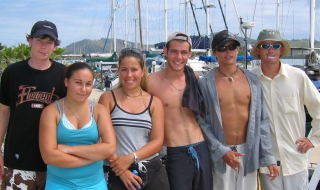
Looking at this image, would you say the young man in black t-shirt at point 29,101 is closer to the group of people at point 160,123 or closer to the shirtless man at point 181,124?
the group of people at point 160,123

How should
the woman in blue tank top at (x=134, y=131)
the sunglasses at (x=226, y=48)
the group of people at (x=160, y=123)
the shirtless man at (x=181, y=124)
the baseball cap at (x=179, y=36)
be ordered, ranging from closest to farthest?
the group of people at (x=160, y=123) < the woman in blue tank top at (x=134, y=131) < the shirtless man at (x=181, y=124) < the baseball cap at (x=179, y=36) < the sunglasses at (x=226, y=48)

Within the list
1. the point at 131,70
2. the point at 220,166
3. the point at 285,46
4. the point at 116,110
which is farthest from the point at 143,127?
the point at 285,46

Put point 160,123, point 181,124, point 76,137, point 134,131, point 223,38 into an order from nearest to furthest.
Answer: point 76,137 → point 134,131 → point 160,123 → point 181,124 → point 223,38

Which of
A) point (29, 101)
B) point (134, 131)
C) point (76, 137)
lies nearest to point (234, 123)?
point (134, 131)

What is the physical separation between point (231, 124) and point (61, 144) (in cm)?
180

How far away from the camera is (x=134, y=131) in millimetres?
2951

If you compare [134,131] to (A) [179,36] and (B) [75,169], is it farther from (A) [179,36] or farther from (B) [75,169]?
(A) [179,36]

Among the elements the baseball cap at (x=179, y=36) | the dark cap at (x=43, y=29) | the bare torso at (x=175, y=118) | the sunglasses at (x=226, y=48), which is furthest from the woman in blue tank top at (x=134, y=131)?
the sunglasses at (x=226, y=48)

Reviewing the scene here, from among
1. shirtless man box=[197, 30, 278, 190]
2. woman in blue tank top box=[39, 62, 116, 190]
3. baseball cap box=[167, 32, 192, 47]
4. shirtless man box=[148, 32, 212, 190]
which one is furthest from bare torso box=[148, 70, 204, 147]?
woman in blue tank top box=[39, 62, 116, 190]

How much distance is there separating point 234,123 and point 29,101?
6.75 feet

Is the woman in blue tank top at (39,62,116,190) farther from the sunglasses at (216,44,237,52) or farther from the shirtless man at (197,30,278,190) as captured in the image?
the sunglasses at (216,44,237,52)

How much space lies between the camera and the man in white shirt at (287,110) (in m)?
3.61

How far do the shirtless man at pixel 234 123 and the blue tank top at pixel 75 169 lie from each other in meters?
1.27

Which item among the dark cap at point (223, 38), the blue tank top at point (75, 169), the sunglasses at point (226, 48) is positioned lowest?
the blue tank top at point (75, 169)
